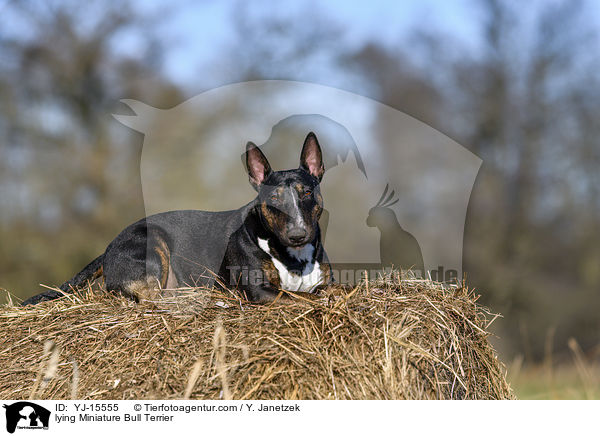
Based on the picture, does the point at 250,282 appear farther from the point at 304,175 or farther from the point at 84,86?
the point at 84,86

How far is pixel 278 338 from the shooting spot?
299 cm

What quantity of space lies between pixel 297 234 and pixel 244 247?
71 centimetres

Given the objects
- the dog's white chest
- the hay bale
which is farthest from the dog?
the hay bale

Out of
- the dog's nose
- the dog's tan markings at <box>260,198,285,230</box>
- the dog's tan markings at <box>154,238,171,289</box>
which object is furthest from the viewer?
the dog's tan markings at <box>154,238,171,289</box>

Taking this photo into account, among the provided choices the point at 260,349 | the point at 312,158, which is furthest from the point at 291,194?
the point at 260,349

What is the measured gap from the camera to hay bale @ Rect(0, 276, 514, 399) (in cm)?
281

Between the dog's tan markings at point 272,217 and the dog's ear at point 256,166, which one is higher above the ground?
the dog's ear at point 256,166
